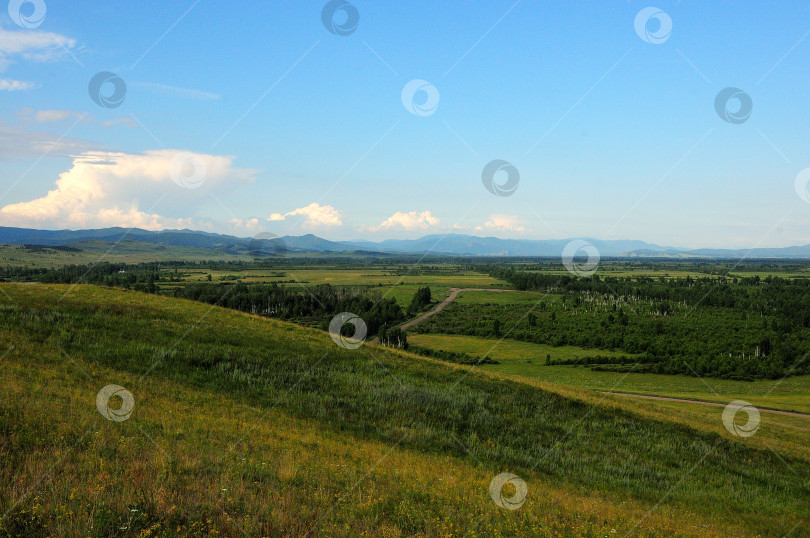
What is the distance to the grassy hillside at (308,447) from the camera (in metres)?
7.88

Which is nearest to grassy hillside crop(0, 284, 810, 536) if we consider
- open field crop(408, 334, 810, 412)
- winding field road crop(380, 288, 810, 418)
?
winding field road crop(380, 288, 810, 418)

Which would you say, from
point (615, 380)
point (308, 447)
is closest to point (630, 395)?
point (615, 380)

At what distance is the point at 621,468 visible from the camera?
17.3 meters

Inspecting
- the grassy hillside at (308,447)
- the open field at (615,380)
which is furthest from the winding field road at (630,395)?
the grassy hillside at (308,447)

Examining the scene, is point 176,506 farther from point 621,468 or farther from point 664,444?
point 664,444

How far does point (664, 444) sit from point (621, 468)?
5.90 meters

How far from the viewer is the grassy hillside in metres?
7.88

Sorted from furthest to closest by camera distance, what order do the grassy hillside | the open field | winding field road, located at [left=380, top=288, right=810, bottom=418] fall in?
1. the open field
2. winding field road, located at [left=380, top=288, right=810, bottom=418]
3. the grassy hillside

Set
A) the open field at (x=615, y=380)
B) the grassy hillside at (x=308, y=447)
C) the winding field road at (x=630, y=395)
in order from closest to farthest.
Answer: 1. the grassy hillside at (x=308, y=447)
2. the winding field road at (x=630, y=395)
3. the open field at (x=615, y=380)

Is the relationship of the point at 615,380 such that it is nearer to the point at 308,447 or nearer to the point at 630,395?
the point at 630,395

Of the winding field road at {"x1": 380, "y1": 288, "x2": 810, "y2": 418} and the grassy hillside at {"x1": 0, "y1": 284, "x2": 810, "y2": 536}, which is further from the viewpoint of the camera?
the winding field road at {"x1": 380, "y1": 288, "x2": 810, "y2": 418}

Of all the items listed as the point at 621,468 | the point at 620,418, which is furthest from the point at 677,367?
the point at 621,468

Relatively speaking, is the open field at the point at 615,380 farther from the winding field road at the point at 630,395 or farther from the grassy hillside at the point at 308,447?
the grassy hillside at the point at 308,447

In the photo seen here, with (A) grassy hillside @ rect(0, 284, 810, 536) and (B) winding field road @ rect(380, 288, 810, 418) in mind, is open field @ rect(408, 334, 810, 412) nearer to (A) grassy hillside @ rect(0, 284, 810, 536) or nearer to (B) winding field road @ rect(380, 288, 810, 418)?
(B) winding field road @ rect(380, 288, 810, 418)
